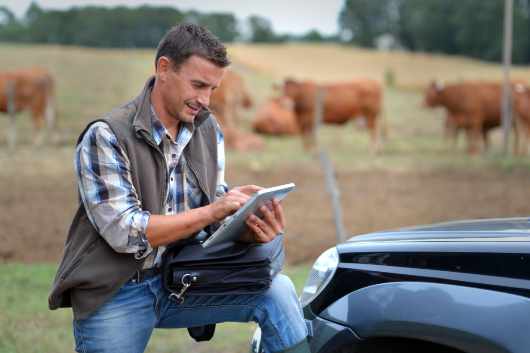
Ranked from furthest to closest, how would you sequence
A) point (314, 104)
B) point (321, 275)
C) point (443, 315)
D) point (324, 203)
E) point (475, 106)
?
point (314, 104) → point (475, 106) → point (324, 203) → point (321, 275) → point (443, 315)

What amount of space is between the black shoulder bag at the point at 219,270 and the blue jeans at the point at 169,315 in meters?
0.05

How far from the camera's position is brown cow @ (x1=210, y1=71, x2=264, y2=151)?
18.0 meters

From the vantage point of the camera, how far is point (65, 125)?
21.3 meters

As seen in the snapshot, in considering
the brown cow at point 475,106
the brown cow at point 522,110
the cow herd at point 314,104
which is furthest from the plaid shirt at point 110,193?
the brown cow at point 475,106

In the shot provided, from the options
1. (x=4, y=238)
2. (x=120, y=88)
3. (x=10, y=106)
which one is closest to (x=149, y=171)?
(x=4, y=238)

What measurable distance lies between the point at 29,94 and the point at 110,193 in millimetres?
16723

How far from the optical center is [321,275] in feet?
10.5

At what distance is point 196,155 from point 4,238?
6.25 metres

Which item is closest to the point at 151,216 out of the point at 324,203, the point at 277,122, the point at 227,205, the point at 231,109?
the point at 227,205

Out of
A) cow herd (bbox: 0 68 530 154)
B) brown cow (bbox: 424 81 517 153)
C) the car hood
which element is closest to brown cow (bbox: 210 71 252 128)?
cow herd (bbox: 0 68 530 154)

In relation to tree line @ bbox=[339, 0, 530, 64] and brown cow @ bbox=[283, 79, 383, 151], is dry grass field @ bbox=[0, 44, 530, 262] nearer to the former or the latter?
brown cow @ bbox=[283, 79, 383, 151]

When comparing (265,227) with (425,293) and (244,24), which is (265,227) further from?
(244,24)

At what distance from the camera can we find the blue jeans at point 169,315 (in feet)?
9.37

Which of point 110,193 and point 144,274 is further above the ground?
point 110,193
